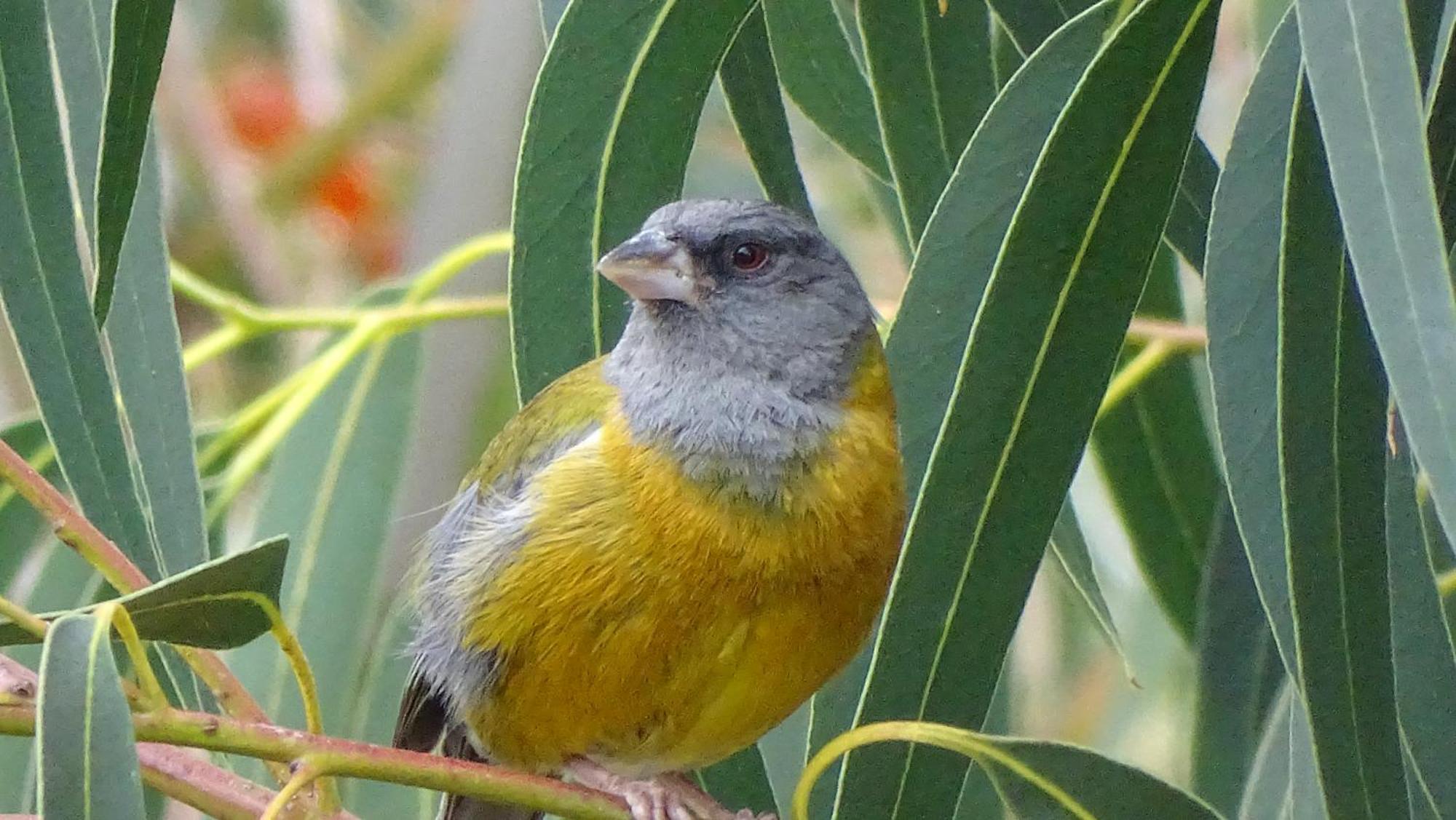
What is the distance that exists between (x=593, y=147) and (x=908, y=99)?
1.21ft

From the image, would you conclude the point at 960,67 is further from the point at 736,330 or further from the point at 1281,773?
the point at 1281,773

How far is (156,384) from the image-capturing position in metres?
2.06

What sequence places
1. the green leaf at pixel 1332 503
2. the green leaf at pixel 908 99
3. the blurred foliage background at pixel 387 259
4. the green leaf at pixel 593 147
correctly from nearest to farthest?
the green leaf at pixel 1332 503, the green leaf at pixel 593 147, the green leaf at pixel 908 99, the blurred foliage background at pixel 387 259

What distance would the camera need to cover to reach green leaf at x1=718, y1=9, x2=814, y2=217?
7.25 ft

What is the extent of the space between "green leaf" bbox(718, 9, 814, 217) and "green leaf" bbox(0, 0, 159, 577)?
0.78m

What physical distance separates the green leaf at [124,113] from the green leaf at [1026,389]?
2.63 feet

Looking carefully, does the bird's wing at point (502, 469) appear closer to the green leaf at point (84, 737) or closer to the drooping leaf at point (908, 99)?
the drooping leaf at point (908, 99)

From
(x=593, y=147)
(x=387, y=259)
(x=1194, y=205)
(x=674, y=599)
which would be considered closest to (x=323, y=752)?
(x=674, y=599)

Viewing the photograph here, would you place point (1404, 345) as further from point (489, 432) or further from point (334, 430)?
point (489, 432)

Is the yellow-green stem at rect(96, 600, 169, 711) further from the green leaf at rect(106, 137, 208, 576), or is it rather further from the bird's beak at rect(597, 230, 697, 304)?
the bird's beak at rect(597, 230, 697, 304)

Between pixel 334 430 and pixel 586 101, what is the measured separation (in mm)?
1148

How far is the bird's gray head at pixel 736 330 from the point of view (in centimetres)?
214

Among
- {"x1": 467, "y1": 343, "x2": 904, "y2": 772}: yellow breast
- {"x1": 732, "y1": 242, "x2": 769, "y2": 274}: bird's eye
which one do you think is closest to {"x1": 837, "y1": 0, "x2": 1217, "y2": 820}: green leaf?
{"x1": 467, "y1": 343, "x2": 904, "y2": 772}: yellow breast

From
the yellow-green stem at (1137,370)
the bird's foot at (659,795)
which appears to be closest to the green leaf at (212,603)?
the bird's foot at (659,795)
